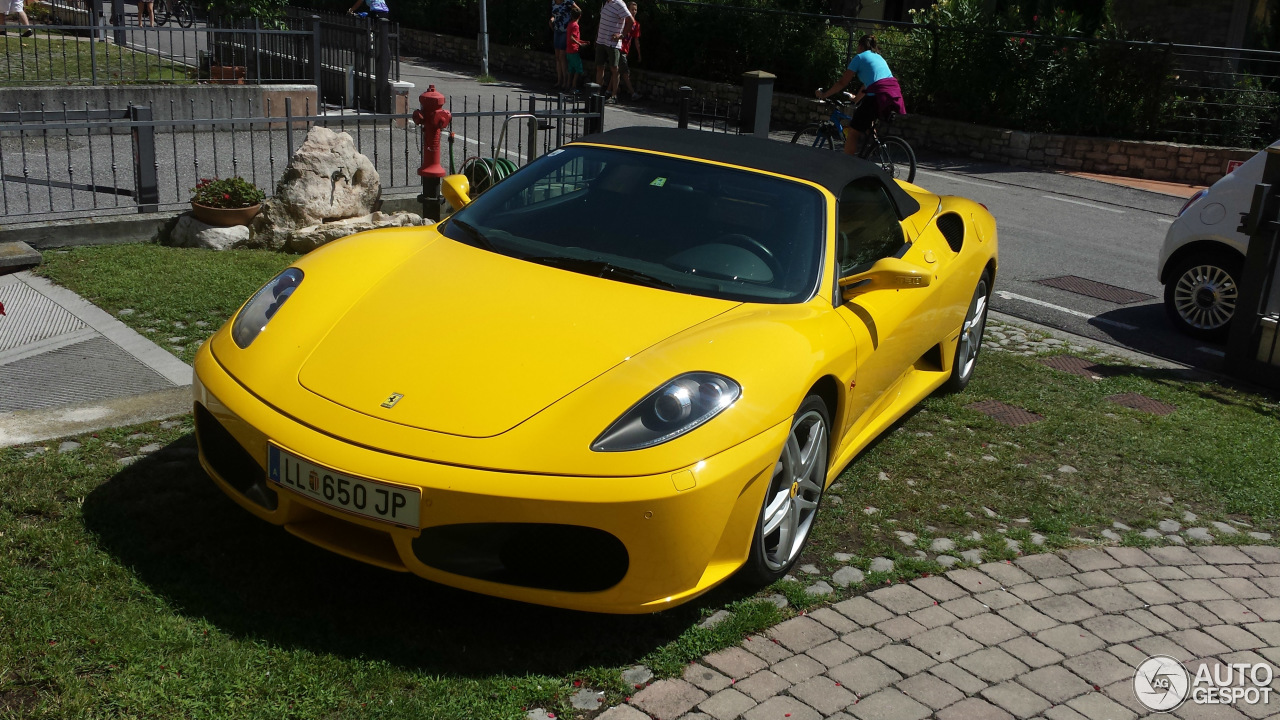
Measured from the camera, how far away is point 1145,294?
384 inches

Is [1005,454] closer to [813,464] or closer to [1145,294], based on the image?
[813,464]

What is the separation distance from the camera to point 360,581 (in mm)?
3725

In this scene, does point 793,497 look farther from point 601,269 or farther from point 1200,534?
point 1200,534

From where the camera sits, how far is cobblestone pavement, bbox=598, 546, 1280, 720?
335cm

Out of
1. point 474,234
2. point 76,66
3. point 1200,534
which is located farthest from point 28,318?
point 76,66

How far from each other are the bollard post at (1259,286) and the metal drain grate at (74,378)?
20.8 feet

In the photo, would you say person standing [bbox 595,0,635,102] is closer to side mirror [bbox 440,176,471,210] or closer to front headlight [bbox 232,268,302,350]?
side mirror [bbox 440,176,471,210]

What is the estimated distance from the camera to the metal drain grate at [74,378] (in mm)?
5121

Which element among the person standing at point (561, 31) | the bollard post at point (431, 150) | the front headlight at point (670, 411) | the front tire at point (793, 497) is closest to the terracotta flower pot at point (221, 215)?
the bollard post at point (431, 150)

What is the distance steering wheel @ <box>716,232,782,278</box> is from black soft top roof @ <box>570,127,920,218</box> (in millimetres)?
453

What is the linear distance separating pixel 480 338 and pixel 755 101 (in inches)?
420

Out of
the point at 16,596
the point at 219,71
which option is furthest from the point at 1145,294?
the point at 219,71

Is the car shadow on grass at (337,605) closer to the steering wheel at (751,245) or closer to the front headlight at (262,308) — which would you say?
the front headlight at (262,308)

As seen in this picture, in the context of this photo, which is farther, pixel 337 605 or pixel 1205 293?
pixel 1205 293
